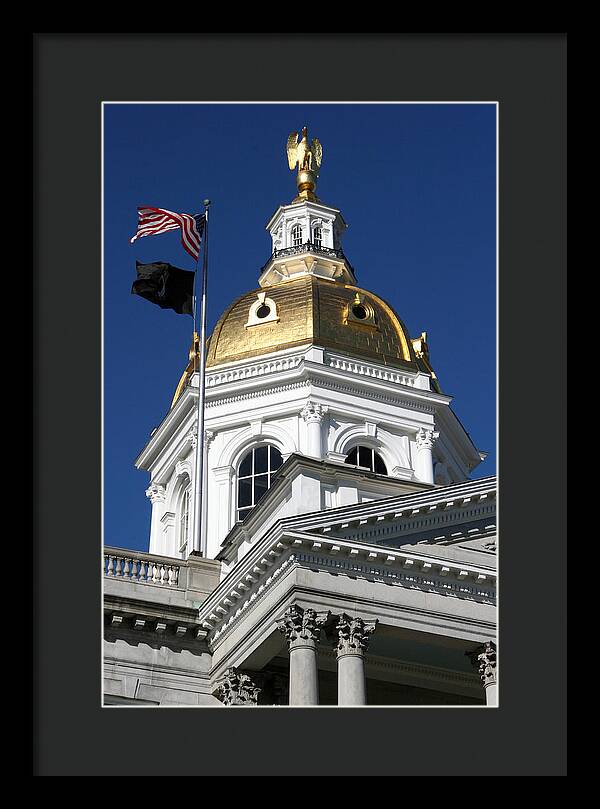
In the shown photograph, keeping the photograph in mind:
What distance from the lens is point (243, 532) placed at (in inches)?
1474

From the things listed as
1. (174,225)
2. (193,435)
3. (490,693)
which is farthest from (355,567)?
(193,435)

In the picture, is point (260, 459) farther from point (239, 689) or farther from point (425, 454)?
point (239, 689)

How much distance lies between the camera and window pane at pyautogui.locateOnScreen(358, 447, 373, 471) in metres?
50.5

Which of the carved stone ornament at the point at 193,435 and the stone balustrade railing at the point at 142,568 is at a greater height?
the carved stone ornament at the point at 193,435

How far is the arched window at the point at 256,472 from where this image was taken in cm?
4959

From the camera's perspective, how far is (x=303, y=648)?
3062cm

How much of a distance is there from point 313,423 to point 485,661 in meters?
18.8

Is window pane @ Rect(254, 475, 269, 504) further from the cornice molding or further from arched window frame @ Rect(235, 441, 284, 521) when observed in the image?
the cornice molding

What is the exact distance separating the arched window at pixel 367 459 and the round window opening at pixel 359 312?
491 cm

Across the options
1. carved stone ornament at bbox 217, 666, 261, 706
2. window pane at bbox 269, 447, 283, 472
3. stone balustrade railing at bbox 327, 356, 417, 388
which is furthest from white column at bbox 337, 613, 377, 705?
stone balustrade railing at bbox 327, 356, 417, 388

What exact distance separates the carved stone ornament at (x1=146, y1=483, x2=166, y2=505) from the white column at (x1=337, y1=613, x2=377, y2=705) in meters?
22.7
